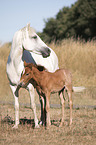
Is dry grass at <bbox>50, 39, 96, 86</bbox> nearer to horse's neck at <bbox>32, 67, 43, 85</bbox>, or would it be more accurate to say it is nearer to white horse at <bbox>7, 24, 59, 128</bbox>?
white horse at <bbox>7, 24, 59, 128</bbox>

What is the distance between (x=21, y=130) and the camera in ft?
19.0

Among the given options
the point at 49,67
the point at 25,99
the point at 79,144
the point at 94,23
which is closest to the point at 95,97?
the point at 25,99

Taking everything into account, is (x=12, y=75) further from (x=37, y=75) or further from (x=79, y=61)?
(x=79, y=61)

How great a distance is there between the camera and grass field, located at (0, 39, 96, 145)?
5.05 meters

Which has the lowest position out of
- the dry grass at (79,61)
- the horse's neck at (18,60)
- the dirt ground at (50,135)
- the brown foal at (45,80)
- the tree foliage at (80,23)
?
the dirt ground at (50,135)

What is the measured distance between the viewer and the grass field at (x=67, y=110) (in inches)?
199

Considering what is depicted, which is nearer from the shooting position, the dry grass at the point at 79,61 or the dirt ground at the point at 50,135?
the dirt ground at the point at 50,135

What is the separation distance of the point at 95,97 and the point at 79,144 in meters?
7.60

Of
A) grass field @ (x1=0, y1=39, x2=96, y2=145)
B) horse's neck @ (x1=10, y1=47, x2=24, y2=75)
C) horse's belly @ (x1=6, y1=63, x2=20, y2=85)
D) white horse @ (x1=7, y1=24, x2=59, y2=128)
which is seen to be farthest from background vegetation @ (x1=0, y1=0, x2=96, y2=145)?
horse's neck @ (x1=10, y1=47, x2=24, y2=75)

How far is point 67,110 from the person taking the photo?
380 inches

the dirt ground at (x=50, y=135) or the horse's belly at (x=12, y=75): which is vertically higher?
the horse's belly at (x=12, y=75)

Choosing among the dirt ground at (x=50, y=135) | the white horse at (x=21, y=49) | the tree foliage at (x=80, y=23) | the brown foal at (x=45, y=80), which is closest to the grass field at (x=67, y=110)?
the dirt ground at (x=50, y=135)

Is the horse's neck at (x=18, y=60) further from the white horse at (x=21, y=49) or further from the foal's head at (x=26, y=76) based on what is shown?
the foal's head at (x=26, y=76)

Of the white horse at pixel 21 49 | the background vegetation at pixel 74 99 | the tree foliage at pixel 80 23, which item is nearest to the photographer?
the background vegetation at pixel 74 99
